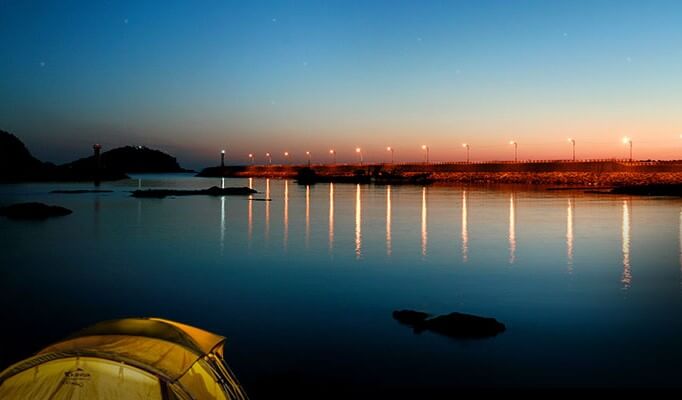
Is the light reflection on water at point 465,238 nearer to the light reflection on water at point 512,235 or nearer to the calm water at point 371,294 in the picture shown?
the calm water at point 371,294

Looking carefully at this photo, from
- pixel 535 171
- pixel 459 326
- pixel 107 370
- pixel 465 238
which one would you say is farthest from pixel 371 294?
pixel 535 171

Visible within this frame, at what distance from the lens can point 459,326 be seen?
39.0 ft

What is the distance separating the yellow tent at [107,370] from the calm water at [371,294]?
2.81 m

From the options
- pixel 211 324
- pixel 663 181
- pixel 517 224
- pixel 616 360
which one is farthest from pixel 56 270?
pixel 663 181

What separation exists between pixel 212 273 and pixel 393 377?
12.8 meters

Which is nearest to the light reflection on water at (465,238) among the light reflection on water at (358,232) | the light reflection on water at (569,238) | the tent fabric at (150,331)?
the light reflection on water at (569,238)

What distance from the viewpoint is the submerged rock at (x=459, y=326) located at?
462 inches

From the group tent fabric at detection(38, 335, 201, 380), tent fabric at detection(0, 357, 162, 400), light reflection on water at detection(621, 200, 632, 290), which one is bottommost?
light reflection on water at detection(621, 200, 632, 290)

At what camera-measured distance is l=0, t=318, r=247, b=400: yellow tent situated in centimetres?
571

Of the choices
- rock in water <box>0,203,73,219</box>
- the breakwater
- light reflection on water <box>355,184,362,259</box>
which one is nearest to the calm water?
light reflection on water <box>355,184,362,259</box>

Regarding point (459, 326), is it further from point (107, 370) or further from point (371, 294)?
point (107, 370)

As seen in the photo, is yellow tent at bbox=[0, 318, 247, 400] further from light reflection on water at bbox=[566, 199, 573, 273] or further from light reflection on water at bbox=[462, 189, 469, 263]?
light reflection on water at bbox=[462, 189, 469, 263]

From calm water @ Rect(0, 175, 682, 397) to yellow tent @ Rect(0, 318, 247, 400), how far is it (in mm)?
2814

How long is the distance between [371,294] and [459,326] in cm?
517
